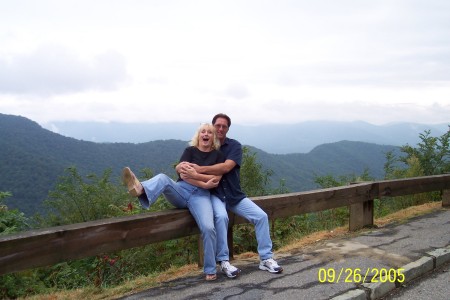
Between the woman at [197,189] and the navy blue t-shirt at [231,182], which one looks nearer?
the woman at [197,189]

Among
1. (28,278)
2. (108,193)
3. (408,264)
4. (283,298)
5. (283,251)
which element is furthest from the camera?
(108,193)

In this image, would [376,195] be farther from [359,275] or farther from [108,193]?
[108,193]

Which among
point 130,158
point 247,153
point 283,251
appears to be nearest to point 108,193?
point 247,153

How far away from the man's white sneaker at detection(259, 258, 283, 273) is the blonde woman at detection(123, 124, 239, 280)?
0.36 metres

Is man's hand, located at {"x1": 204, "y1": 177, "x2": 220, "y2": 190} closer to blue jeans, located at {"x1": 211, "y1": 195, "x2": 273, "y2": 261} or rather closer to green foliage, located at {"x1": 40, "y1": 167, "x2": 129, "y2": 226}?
blue jeans, located at {"x1": 211, "y1": 195, "x2": 273, "y2": 261}

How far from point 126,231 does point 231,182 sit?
128 centimetres

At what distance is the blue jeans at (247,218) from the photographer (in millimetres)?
4078

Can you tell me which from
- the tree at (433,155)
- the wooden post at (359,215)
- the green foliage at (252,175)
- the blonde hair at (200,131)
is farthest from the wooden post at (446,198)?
the green foliage at (252,175)

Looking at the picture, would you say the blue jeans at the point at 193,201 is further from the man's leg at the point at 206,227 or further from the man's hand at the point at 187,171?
the man's hand at the point at 187,171

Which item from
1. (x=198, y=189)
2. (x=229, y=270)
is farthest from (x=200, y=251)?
(x=198, y=189)

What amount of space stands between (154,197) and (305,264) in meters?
1.75

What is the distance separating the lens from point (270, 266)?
13.4ft

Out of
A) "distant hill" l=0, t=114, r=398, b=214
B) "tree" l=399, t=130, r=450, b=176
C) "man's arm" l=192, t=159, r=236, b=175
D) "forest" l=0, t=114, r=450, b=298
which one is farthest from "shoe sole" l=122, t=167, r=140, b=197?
"distant hill" l=0, t=114, r=398, b=214

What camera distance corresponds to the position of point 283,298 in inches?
134
